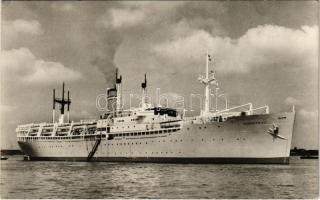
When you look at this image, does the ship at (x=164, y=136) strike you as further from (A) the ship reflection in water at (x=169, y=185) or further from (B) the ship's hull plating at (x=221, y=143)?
(A) the ship reflection in water at (x=169, y=185)

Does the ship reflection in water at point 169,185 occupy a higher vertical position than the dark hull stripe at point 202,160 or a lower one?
lower

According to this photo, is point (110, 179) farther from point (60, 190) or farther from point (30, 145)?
point (30, 145)

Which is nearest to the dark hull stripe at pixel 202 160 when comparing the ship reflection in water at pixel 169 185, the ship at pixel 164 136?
the ship at pixel 164 136

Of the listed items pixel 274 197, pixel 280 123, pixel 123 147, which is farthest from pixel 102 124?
pixel 274 197

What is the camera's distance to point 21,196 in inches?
660

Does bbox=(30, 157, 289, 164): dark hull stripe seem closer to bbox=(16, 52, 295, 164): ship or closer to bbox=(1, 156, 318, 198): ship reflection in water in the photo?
bbox=(16, 52, 295, 164): ship

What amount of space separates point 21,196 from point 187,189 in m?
6.57

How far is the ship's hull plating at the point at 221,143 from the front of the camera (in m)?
28.5

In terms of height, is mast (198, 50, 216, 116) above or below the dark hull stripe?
above

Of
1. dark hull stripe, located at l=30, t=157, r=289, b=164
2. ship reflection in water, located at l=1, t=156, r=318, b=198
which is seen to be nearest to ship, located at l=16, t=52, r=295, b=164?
dark hull stripe, located at l=30, t=157, r=289, b=164

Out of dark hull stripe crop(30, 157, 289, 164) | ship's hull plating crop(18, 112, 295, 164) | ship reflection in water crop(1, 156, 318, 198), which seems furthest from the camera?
dark hull stripe crop(30, 157, 289, 164)

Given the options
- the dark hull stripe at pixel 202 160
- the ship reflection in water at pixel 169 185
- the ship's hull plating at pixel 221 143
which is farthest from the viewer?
the dark hull stripe at pixel 202 160

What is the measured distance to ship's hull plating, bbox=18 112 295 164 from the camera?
93.5 ft

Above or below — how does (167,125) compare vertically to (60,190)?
above
